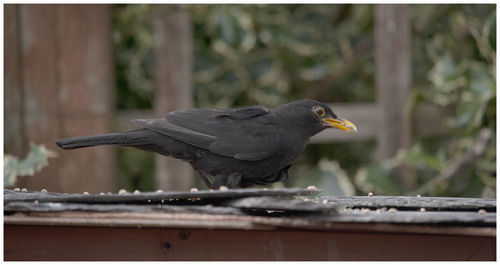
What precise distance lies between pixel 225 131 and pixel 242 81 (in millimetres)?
2864

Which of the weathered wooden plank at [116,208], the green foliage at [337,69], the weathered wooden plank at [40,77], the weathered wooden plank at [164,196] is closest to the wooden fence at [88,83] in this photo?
the weathered wooden plank at [40,77]

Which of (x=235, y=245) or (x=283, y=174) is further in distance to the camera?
(x=283, y=174)

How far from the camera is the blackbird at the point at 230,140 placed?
325 centimetres

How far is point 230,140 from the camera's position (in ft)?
10.8

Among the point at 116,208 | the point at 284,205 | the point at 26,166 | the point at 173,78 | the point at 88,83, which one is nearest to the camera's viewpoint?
the point at 284,205

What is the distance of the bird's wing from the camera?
325cm

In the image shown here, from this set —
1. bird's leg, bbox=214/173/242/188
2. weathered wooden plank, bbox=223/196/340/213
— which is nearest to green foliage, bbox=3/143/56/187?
bird's leg, bbox=214/173/242/188

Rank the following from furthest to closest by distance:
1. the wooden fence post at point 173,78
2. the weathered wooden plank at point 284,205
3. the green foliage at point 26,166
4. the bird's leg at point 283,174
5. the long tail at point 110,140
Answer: the wooden fence post at point 173,78 → the green foliage at point 26,166 → the bird's leg at point 283,174 → the long tail at point 110,140 → the weathered wooden plank at point 284,205

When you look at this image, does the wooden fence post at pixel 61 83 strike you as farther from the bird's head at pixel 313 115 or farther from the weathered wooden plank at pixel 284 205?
the weathered wooden plank at pixel 284 205

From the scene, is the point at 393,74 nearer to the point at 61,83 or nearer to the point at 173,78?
the point at 173,78

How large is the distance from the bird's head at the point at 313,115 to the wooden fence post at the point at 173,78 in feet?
5.84

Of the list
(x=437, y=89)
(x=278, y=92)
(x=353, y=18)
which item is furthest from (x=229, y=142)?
(x=353, y=18)

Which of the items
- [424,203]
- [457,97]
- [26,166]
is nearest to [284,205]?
[424,203]

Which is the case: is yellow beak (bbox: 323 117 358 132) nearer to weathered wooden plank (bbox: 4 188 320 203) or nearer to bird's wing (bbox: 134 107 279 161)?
bird's wing (bbox: 134 107 279 161)
